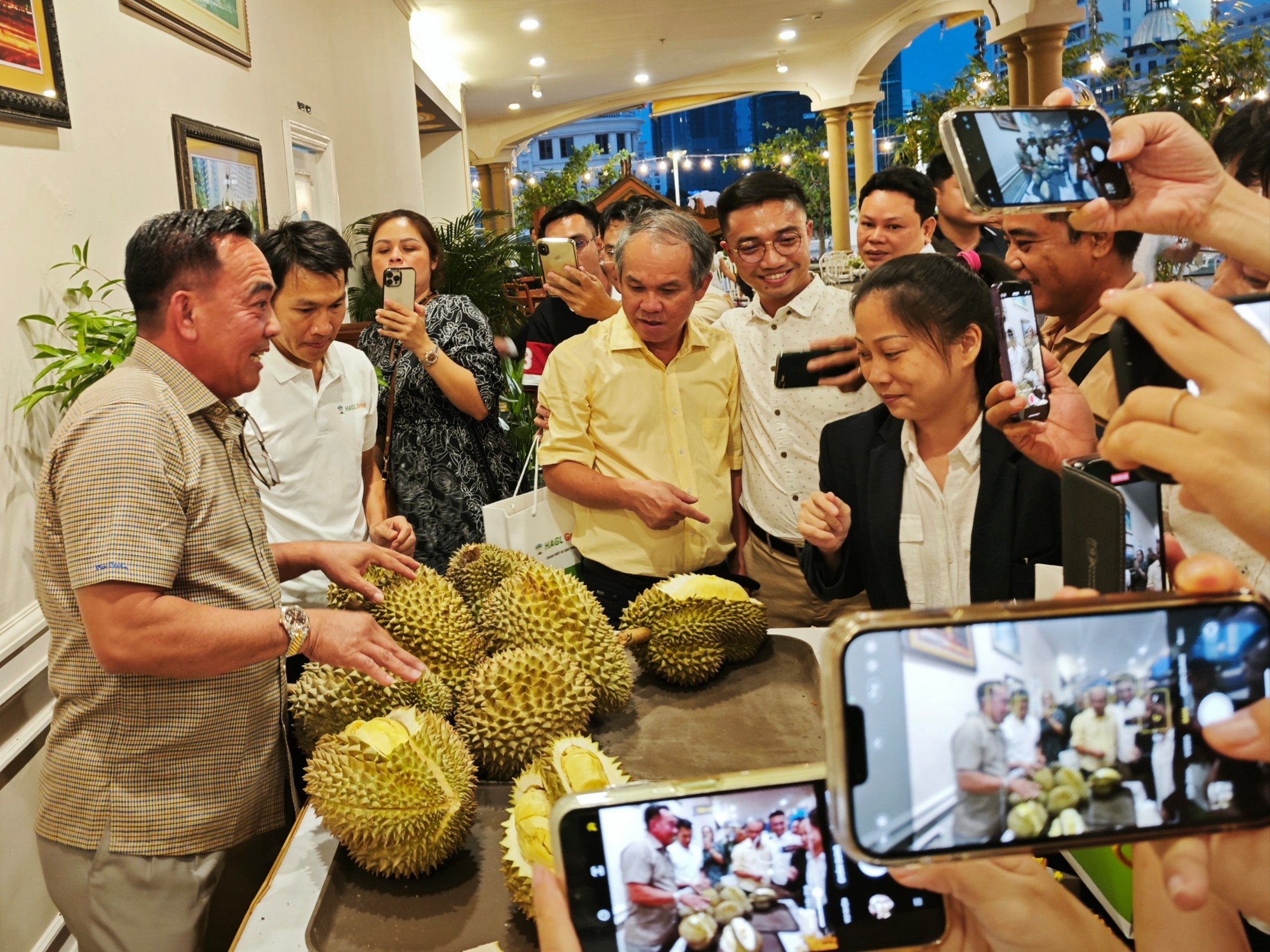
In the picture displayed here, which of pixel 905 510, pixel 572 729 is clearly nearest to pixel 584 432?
pixel 905 510

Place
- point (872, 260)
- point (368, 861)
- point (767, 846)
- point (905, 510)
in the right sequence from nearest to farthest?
point (767, 846)
point (368, 861)
point (905, 510)
point (872, 260)

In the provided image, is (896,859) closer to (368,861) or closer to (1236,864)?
(1236,864)

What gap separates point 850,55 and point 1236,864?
1734 centimetres

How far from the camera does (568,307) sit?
11.4 ft

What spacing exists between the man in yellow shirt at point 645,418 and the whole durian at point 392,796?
44.9 inches

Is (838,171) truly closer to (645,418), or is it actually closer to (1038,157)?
(645,418)

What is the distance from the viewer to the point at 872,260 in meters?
3.39

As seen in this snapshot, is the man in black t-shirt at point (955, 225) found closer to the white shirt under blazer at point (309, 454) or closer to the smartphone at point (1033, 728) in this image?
the white shirt under blazer at point (309, 454)

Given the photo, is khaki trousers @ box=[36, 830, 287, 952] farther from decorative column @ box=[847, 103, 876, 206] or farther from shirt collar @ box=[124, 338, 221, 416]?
decorative column @ box=[847, 103, 876, 206]

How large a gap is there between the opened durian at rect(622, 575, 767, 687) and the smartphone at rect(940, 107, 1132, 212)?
95 cm

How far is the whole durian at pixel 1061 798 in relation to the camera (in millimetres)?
644

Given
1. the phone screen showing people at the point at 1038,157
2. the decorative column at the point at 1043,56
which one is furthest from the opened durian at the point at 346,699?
the decorative column at the point at 1043,56

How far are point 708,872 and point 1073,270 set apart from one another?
1777 mm

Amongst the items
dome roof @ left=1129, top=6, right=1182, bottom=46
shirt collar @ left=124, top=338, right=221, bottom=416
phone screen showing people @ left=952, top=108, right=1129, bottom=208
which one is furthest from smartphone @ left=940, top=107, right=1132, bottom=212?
dome roof @ left=1129, top=6, right=1182, bottom=46
